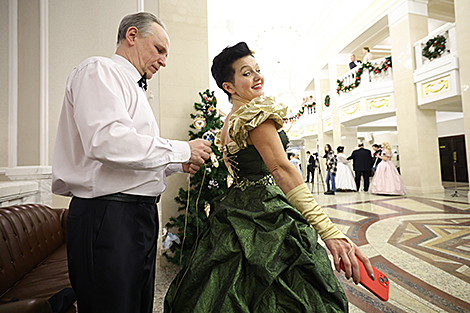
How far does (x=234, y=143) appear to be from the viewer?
1.25 m

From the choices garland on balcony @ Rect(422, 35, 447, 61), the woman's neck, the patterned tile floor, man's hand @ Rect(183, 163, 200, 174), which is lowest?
the patterned tile floor

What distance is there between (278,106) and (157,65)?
58cm

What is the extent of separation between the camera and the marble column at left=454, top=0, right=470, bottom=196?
619 cm

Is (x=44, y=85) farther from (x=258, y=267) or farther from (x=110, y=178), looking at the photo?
(x=258, y=267)

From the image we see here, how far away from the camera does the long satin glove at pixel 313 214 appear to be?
0.93m

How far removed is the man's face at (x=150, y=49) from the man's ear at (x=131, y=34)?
0.01 m

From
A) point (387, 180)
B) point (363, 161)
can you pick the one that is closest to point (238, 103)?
point (387, 180)

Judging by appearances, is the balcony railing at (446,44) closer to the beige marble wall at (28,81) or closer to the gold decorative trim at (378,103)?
the gold decorative trim at (378,103)

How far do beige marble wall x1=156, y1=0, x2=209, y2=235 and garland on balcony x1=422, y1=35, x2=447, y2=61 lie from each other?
282 inches

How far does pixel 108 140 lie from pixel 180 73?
2286 mm

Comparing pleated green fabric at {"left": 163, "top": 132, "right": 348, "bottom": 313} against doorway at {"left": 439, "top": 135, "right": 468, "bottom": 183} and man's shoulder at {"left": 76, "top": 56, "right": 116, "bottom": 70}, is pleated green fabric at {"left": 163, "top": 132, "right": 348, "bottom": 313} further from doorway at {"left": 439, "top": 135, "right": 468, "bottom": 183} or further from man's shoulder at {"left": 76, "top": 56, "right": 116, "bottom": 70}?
doorway at {"left": 439, "top": 135, "right": 468, "bottom": 183}

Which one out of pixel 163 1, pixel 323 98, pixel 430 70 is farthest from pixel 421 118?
pixel 163 1

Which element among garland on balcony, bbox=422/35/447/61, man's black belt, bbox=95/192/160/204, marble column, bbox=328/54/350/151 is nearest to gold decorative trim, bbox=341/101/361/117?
marble column, bbox=328/54/350/151

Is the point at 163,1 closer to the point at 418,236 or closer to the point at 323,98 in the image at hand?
the point at 418,236
